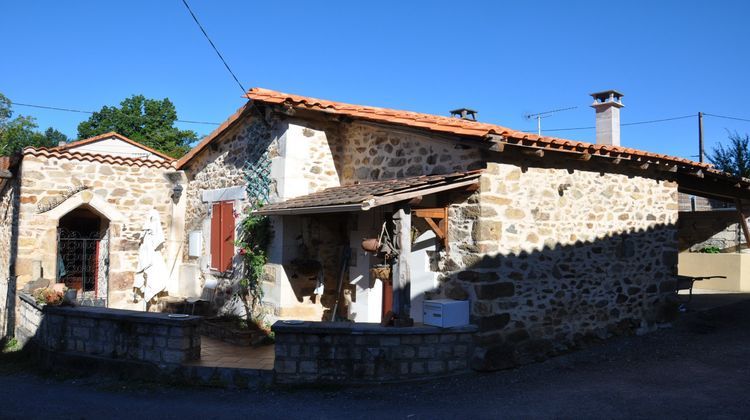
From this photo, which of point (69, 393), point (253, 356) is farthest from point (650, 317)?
point (69, 393)

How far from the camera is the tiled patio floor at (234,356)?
636 cm

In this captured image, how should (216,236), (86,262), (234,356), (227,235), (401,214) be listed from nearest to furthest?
(401,214) < (234,356) < (227,235) < (216,236) < (86,262)

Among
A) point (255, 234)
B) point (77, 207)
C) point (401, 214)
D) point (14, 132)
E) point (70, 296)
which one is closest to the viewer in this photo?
point (401, 214)

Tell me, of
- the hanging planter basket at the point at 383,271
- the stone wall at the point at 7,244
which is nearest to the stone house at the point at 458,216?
the hanging planter basket at the point at 383,271

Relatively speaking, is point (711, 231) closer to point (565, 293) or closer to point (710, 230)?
point (710, 230)

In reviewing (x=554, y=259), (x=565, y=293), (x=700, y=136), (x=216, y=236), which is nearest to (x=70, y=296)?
(x=216, y=236)

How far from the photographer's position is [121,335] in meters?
6.65

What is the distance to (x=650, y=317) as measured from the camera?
848cm

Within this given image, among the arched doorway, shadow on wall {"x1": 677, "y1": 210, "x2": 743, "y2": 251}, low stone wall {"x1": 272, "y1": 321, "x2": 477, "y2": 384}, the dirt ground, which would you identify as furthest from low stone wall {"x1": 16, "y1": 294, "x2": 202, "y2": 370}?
shadow on wall {"x1": 677, "y1": 210, "x2": 743, "y2": 251}

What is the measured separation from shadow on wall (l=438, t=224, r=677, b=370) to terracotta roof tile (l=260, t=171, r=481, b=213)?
928 mm

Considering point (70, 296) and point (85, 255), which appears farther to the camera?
point (85, 255)

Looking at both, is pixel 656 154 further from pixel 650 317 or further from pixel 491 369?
pixel 491 369

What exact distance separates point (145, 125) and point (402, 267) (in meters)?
32.3

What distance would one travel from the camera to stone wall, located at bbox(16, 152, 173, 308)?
993 centimetres
